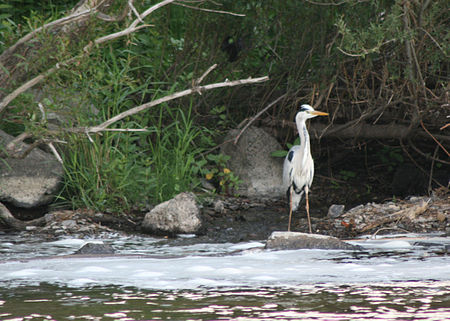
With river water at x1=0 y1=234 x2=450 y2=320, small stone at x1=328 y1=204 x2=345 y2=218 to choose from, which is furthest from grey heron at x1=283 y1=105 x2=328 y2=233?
river water at x1=0 y1=234 x2=450 y2=320

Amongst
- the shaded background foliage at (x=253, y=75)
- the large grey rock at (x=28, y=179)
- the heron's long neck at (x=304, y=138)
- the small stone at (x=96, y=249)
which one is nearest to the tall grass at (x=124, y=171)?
the shaded background foliage at (x=253, y=75)

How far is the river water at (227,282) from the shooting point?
3.26m

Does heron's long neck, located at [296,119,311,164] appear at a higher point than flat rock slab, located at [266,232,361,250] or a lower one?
higher

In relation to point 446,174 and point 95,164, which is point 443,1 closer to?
point 446,174

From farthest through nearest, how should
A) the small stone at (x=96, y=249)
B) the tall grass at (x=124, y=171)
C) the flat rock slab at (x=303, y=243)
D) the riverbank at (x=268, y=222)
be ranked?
1. the tall grass at (x=124, y=171)
2. the riverbank at (x=268, y=222)
3. the flat rock slab at (x=303, y=243)
4. the small stone at (x=96, y=249)

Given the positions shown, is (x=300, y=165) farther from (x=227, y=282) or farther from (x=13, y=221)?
(x=227, y=282)

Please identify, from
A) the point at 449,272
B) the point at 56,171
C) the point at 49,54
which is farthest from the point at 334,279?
the point at 56,171

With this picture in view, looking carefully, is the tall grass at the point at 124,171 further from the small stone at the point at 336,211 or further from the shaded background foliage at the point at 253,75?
the small stone at the point at 336,211

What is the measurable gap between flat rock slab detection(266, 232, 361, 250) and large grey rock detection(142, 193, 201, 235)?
128cm

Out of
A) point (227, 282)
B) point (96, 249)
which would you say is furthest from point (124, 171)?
point (227, 282)

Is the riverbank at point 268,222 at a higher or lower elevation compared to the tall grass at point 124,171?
lower

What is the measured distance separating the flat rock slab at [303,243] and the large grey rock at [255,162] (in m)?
2.92

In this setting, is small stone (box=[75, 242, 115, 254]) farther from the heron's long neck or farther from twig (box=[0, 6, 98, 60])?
the heron's long neck

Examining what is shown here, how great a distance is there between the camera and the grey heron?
21.9 feet
